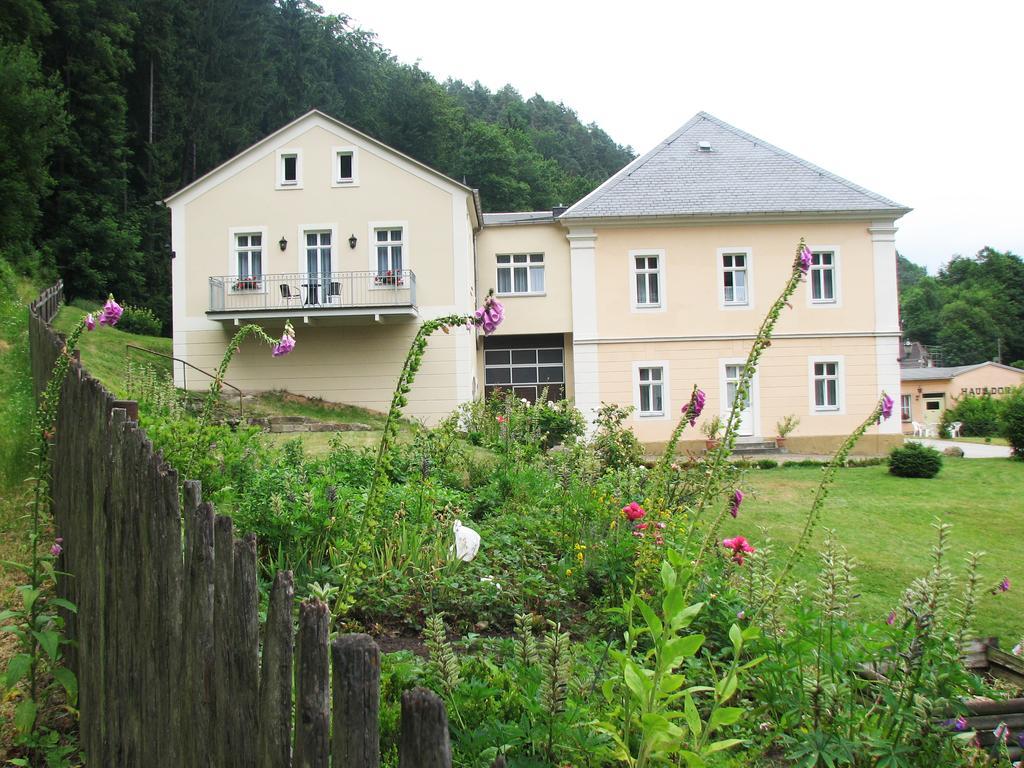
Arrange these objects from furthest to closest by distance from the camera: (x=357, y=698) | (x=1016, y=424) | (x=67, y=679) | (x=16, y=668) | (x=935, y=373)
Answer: (x=935, y=373), (x=1016, y=424), (x=67, y=679), (x=16, y=668), (x=357, y=698)

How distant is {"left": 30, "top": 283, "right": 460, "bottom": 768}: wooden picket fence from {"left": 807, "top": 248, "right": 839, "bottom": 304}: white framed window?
22261 mm

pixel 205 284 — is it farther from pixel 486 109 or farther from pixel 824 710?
pixel 486 109

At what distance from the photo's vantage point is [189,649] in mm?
1929

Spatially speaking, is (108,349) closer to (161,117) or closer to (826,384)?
(826,384)

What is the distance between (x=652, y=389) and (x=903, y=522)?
12.2 meters

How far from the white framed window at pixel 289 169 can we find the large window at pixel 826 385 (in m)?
15.8

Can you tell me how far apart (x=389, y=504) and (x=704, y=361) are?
18542 millimetres

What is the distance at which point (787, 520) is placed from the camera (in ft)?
33.3

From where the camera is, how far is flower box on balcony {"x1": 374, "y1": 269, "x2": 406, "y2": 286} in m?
20.8

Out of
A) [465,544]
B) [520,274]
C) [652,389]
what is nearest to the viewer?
[465,544]

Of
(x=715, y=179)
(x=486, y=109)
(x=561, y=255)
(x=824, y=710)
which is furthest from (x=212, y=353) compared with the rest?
(x=486, y=109)

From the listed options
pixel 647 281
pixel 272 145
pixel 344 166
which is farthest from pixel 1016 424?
pixel 272 145

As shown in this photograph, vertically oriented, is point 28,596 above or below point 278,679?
below

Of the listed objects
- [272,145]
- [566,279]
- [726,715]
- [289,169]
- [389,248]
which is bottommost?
[726,715]
